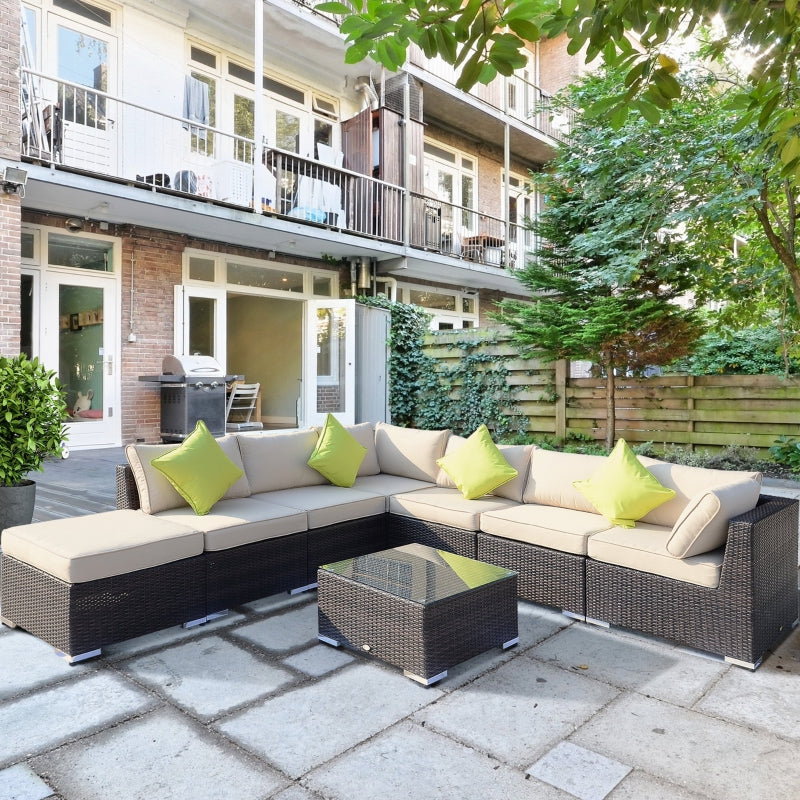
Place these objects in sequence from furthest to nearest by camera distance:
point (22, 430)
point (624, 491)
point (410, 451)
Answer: point (410, 451) → point (22, 430) → point (624, 491)

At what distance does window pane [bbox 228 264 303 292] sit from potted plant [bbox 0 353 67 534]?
529cm

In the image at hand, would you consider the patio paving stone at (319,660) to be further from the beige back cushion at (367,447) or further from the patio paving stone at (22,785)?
the beige back cushion at (367,447)

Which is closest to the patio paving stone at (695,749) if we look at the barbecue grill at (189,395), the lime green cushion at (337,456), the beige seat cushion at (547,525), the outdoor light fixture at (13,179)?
the beige seat cushion at (547,525)

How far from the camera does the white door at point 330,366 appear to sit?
9529 mm

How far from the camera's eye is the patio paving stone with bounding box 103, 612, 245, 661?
2.67 m

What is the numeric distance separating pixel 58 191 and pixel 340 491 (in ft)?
16.7

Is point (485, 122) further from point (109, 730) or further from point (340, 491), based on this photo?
point (109, 730)

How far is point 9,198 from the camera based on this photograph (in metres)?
6.36

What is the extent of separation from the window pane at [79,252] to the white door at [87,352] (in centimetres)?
14

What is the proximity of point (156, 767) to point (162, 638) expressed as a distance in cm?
99

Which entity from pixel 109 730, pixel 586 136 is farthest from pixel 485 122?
pixel 109 730

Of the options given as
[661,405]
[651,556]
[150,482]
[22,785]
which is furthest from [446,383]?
[22,785]

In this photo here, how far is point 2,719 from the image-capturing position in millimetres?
2137

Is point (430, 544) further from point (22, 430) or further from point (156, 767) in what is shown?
point (22, 430)
